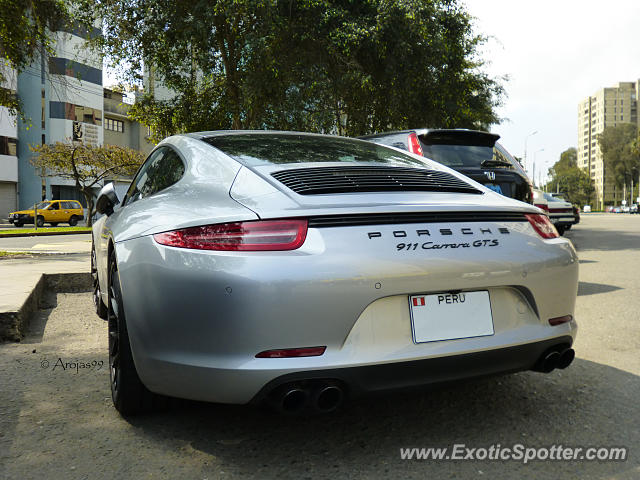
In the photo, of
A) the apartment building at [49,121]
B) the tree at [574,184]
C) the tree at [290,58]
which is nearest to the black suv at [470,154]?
the tree at [290,58]

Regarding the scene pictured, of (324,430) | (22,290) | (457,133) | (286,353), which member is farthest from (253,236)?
(457,133)

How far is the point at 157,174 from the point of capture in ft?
11.4

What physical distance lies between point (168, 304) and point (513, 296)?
4.61ft

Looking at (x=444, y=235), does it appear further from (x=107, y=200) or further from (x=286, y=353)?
(x=107, y=200)

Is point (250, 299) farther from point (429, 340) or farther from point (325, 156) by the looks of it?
point (325, 156)

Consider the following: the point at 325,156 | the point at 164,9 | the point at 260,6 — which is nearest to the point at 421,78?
the point at 260,6

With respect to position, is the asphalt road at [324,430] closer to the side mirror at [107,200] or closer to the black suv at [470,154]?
the side mirror at [107,200]

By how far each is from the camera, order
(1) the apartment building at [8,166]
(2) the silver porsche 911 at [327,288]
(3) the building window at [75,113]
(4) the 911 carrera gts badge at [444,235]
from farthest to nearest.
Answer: (3) the building window at [75,113] < (1) the apartment building at [8,166] < (4) the 911 carrera gts badge at [444,235] < (2) the silver porsche 911 at [327,288]

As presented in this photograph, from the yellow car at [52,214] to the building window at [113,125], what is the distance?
16.3 metres

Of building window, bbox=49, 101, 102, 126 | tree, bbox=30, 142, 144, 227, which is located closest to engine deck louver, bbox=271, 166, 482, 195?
tree, bbox=30, 142, 144, 227

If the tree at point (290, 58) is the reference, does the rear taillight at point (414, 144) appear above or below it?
below

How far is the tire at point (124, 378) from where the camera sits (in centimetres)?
267

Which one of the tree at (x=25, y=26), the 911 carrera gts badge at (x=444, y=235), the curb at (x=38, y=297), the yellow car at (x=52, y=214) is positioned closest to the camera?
the 911 carrera gts badge at (x=444, y=235)

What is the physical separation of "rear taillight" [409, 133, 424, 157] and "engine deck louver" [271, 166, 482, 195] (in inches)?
126
